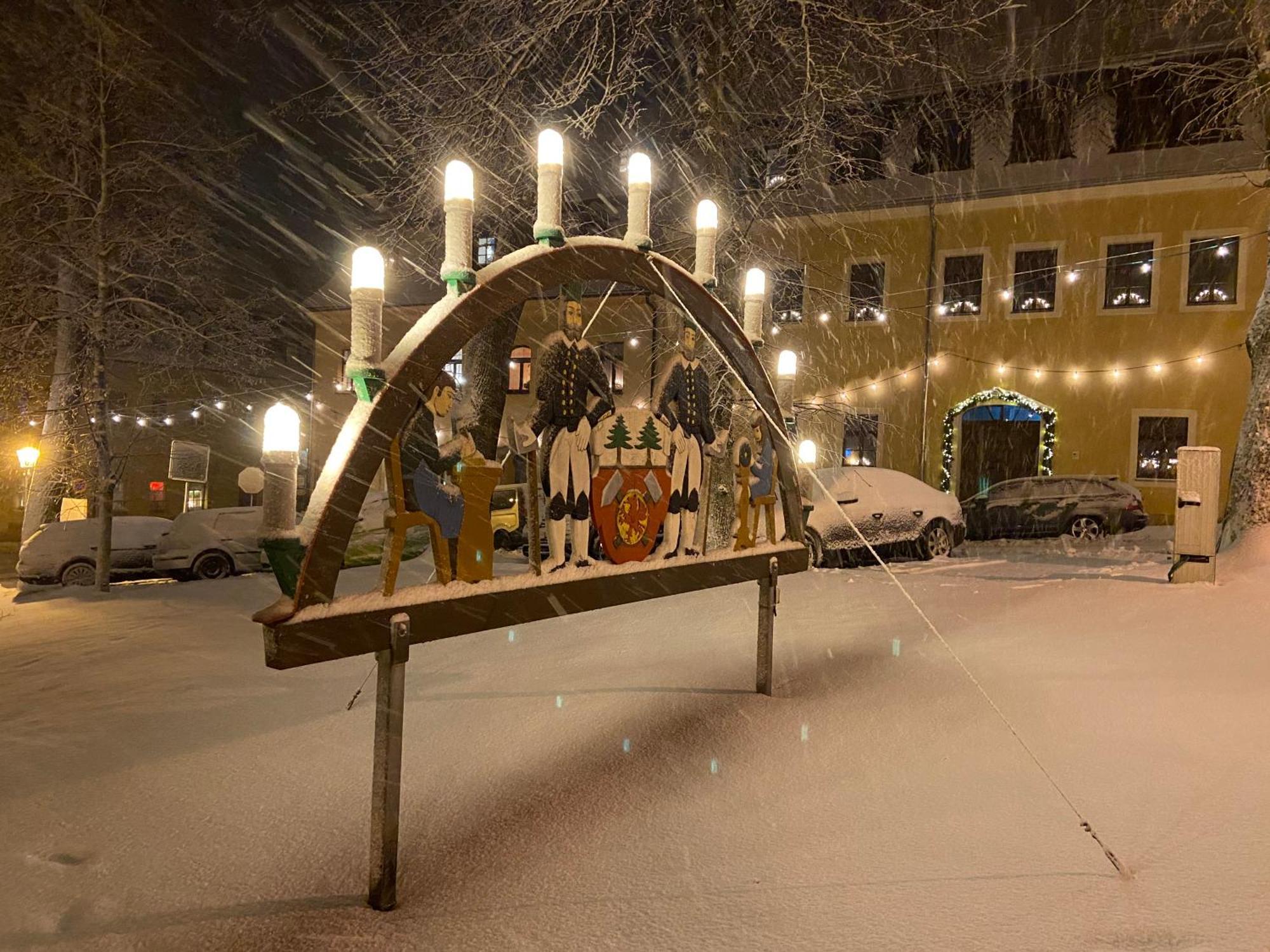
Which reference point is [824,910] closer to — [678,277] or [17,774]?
[678,277]

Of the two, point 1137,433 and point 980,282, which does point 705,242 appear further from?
point 1137,433

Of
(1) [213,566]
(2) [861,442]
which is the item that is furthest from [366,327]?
(2) [861,442]

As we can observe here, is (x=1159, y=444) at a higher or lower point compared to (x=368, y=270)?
higher

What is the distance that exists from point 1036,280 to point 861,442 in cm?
558

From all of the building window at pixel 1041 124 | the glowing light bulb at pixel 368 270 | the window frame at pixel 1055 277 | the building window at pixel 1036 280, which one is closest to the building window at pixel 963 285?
the window frame at pixel 1055 277

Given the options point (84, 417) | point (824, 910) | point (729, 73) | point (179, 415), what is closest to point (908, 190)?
point (729, 73)

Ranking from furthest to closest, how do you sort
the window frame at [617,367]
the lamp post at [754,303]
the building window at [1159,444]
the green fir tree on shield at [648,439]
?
1. the window frame at [617,367]
2. the building window at [1159,444]
3. the lamp post at [754,303]
4. the green fir tree on shield at [648,439]

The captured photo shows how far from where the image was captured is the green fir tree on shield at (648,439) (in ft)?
15.0

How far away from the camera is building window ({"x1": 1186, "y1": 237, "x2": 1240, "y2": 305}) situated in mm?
18969

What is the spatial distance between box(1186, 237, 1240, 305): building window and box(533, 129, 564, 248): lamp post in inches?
789

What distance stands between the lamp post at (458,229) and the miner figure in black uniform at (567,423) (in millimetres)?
694

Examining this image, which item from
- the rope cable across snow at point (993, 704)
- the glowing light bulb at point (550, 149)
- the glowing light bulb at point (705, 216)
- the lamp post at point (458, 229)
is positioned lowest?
the rope cable across snow at point (993, 704)

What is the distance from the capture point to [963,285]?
21312 mm

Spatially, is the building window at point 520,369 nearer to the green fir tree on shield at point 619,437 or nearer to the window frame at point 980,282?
the window frame at point 980,282
